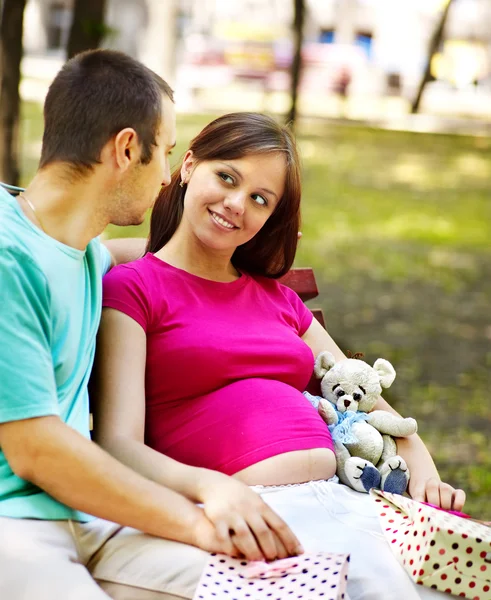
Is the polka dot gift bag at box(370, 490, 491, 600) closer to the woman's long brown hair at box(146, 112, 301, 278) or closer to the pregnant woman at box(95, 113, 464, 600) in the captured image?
the pregnant woman at box(95, 113, 464, 600)

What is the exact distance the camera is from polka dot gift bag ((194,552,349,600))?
1964 millimetres

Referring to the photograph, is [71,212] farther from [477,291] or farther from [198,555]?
[477,291]

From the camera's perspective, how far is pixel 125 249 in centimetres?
304

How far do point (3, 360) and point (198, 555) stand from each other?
2.00 feet

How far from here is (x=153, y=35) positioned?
20312mm

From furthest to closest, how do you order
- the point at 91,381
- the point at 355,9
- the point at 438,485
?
the point at 355,9, the point at 438,485, the point at 91,381

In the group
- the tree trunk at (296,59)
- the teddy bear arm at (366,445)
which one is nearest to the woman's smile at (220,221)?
the teddy bear arm at (366,445)

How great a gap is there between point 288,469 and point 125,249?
3.25 feet

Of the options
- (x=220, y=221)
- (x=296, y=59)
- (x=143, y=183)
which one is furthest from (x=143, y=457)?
(x=296, y=59)

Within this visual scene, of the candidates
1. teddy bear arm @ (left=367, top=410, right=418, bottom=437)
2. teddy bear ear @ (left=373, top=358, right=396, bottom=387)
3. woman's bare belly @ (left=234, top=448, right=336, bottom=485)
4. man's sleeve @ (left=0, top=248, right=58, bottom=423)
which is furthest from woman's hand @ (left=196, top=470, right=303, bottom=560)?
teddy bear ear @ (left=373, top=358, right=396, bottom=387)

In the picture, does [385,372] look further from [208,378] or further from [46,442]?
[46,442]

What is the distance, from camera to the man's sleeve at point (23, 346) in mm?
1943

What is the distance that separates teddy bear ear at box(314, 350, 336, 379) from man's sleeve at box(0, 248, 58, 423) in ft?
3.65

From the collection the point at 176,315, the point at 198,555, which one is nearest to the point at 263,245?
the point at 176,315
